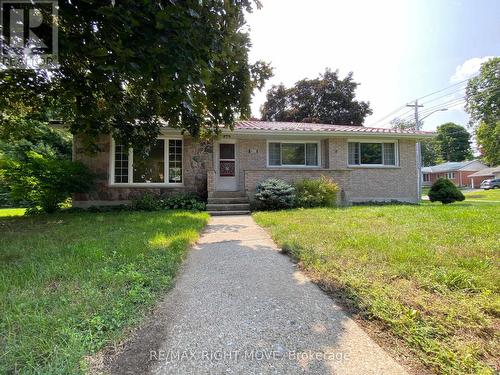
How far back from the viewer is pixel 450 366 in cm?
166

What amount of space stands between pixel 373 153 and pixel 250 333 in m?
12.4

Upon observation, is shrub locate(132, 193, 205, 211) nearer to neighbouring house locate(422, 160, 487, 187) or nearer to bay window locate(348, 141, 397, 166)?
bay window locate(348, 141, 397, 166)

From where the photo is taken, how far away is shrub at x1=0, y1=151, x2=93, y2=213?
29.3 ft

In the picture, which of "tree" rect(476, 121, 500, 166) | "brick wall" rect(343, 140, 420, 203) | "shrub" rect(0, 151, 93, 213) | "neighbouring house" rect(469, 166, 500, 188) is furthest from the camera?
"neighbouring house" rect(469, 166, 500, 188)

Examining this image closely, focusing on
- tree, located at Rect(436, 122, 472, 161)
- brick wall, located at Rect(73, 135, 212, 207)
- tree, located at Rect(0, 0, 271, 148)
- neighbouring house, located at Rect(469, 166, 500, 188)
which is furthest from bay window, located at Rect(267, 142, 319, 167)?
tree, located at Rect(436, 122, 472, 161)

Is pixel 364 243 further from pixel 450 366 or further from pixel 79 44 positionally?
pixel 79 44

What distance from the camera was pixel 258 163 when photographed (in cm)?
1166

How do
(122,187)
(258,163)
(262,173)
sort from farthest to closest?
(258,163) → (122,187) → (262,173)

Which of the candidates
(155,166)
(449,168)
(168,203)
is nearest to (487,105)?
(449,168)

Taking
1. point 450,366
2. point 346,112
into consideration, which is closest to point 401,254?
point 450,366

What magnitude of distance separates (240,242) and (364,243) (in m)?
2.21

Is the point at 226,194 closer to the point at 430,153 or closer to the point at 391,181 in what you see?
the point at 391,181
